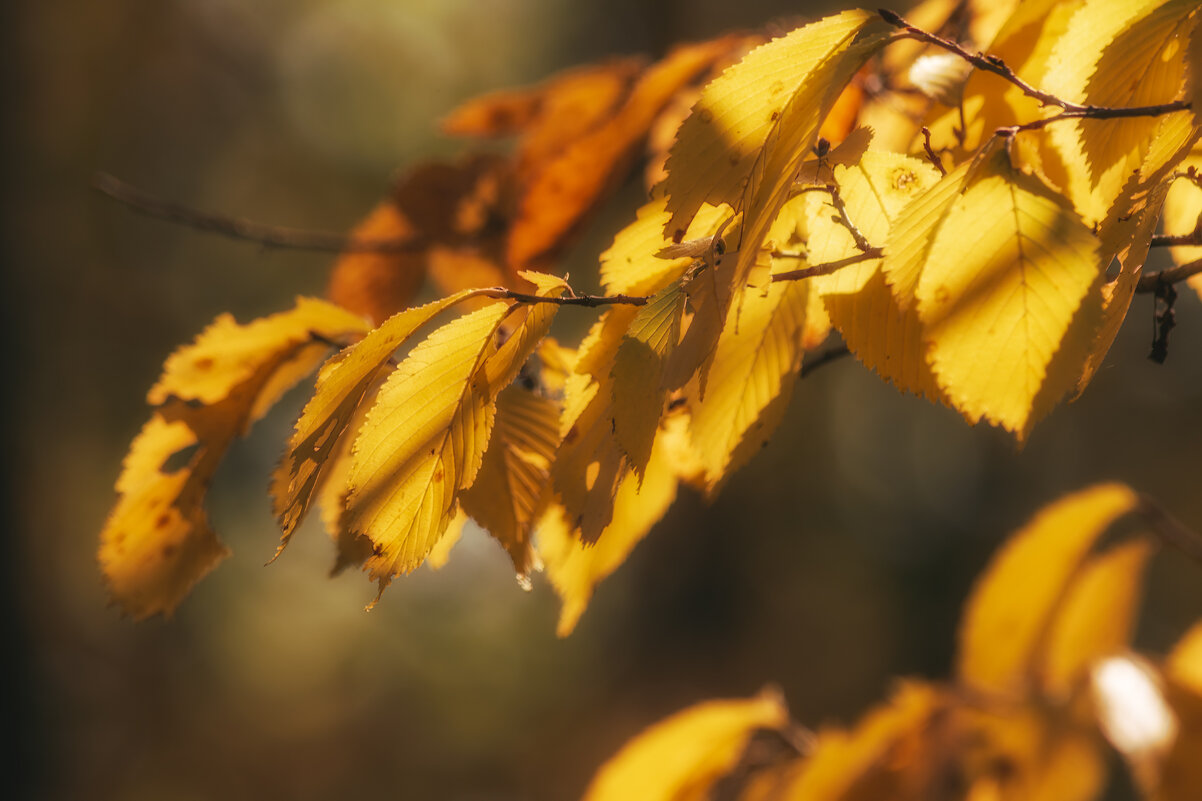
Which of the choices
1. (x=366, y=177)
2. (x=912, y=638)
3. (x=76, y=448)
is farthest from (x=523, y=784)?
(x=366, y=177)

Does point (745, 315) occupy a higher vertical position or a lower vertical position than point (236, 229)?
lower

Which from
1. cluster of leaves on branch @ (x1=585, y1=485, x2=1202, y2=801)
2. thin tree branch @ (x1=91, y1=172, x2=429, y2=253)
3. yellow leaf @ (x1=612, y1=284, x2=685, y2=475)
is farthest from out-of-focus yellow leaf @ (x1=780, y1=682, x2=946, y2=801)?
thin tree branch @ (x1=91, y1=172, x2=429, y2=253)

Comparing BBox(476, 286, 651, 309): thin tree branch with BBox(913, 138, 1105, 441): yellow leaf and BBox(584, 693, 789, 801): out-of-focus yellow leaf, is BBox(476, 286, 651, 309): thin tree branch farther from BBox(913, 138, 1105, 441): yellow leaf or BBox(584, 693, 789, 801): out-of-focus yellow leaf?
BBox(584, 693, 789, 801): out-of-focus yellow leaf

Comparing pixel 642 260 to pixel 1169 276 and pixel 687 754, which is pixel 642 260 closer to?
pixel 1169 276

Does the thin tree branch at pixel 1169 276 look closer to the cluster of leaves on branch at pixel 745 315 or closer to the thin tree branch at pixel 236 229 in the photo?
the cluster of leaves on branch at pixel 745 315

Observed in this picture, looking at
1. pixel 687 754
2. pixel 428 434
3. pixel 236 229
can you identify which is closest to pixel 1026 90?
pixel 428 434

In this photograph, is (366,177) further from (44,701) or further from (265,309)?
(44,701)
